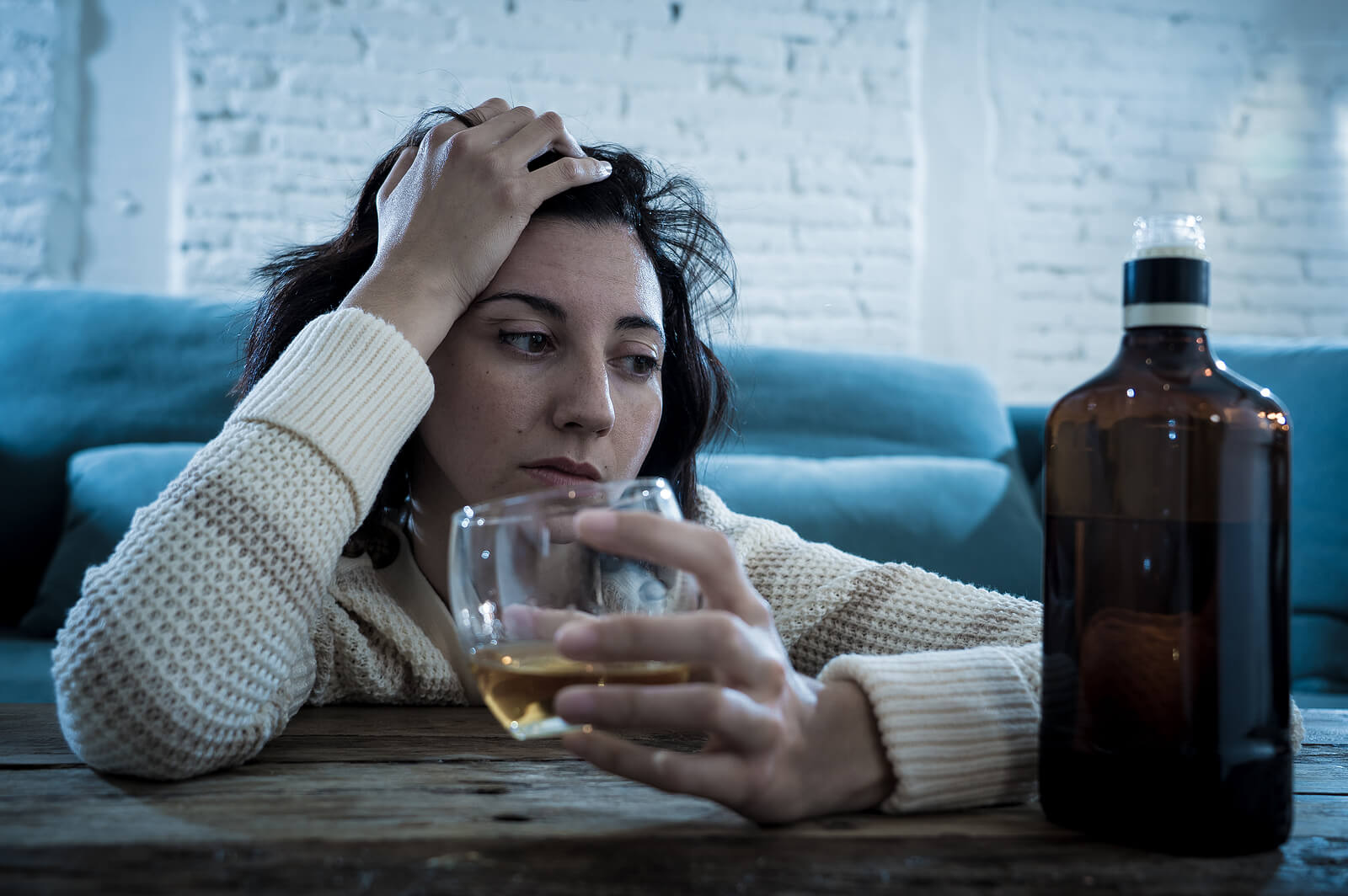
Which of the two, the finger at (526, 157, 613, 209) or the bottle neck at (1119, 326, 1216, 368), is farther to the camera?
the finger at (526, 157, 613, 209)

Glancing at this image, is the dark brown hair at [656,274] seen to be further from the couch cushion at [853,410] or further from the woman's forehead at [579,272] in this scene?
the couch cushion at [853,410]

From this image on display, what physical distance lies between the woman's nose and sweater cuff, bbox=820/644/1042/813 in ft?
1.22

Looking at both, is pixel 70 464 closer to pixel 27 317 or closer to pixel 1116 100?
pixel 27 317

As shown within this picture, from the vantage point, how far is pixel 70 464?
1.67m

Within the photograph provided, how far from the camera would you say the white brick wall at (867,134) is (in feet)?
9.27

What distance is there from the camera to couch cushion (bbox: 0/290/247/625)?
5.59 feet

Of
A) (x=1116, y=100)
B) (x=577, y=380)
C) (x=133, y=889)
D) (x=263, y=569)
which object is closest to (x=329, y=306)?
(x=577, y=380)

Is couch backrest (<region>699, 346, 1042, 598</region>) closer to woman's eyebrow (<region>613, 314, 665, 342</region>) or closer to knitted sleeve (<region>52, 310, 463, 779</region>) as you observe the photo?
woman's eyebrow (<region>613, 314, 665, 342</region>)

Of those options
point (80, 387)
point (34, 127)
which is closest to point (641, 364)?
point (80, 387)

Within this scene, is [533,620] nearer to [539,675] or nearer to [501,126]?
[539,675]

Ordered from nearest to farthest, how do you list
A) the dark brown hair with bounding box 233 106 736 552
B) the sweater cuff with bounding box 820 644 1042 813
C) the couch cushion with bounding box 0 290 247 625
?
the sweater cuff with bounding box 820 644 1042 813 → the dark brown hair with bounding box 233 106 736 552 → the couch cushion with bounding box 0 290 247 625

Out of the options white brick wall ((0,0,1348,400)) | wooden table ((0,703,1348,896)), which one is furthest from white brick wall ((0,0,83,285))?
wooden table ((0,703,1348,896))

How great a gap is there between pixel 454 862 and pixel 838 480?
132cm

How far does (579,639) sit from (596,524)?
5 cm
